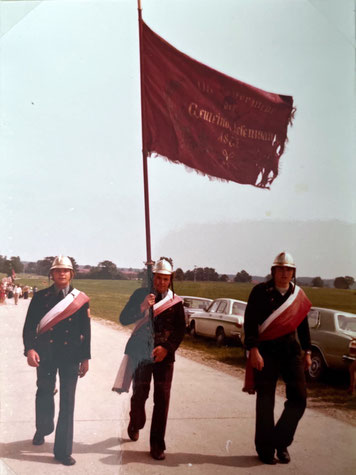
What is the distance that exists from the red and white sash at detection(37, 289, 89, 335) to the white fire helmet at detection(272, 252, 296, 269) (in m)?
1.38

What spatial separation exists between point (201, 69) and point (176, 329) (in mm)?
1861

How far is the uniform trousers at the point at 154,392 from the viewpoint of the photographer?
3045 millimetres

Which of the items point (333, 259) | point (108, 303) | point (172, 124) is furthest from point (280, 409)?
point (172, 124)

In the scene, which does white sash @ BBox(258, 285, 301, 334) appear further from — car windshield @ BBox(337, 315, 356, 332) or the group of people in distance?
car windshield @ BBox(337, 315, 356, 332)

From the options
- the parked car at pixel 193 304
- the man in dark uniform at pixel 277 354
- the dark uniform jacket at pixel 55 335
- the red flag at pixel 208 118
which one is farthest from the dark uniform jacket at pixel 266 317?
the dark uniform jacket at pixel 55 335

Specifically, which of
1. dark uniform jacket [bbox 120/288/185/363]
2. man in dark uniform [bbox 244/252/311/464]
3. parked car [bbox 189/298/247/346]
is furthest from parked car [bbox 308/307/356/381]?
dark uniform jacket [bbox 120/288/185/363]

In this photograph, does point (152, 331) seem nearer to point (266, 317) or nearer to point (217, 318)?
point (217, 318)

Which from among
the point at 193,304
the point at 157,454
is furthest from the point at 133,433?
the point at 193,304

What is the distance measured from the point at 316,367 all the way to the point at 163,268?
4.16ft

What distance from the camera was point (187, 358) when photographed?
320 centimetres

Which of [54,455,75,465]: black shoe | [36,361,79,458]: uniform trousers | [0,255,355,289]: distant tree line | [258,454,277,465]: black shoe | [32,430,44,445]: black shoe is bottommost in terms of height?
[258,454,277,465]: black shoe

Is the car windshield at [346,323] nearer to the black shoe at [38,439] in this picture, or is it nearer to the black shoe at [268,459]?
the black shoe at [268,459]

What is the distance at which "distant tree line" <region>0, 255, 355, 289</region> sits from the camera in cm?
312

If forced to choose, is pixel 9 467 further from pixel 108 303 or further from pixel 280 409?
pixel 280 409
